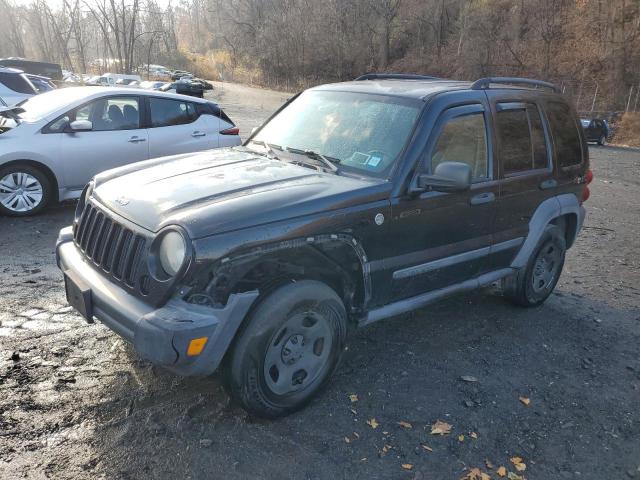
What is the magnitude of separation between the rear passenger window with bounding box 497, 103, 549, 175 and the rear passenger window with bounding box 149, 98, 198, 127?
524cm

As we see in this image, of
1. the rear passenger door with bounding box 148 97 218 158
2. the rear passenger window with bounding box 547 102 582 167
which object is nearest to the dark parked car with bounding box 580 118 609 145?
the rear passenger door with bounding box 148 97 218 158

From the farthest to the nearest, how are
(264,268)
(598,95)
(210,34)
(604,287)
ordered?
1. (210,34)
2. (598,95)
3. (604,287)
4. (264,268)

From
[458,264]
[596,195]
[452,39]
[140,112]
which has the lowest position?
[596,195]

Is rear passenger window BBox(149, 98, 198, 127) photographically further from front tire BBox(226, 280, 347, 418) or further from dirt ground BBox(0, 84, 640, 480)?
front tire BBox(226, 280, 347, 418)

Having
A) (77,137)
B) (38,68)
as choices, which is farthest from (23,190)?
(38,68)

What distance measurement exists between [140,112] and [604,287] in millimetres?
6289

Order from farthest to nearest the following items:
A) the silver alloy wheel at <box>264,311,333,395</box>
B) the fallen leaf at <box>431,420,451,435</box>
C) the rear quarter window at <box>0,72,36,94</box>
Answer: the rear quarter window at <box>0,72,36,94</box> < the fallen leaf at <box>431,420,451,435</box> < the silver alloy wheel at <box>264,311,333,395</box>

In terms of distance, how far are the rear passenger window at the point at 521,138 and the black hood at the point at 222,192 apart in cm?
141

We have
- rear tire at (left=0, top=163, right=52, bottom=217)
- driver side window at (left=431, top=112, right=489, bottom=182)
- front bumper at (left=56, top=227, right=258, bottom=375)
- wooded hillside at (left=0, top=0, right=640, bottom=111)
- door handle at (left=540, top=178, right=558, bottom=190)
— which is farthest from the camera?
wooded hillside at (left=0, top=0, right=640, bottom=111)

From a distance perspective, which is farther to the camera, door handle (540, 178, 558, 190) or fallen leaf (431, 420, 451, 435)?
door handle (540, 178, 558, 190)

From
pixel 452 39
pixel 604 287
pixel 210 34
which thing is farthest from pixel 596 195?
pixel 210 34

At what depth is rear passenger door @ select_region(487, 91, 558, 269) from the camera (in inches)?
173

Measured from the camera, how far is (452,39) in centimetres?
4616

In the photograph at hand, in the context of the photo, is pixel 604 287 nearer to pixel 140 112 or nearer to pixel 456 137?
pixel 456 137
